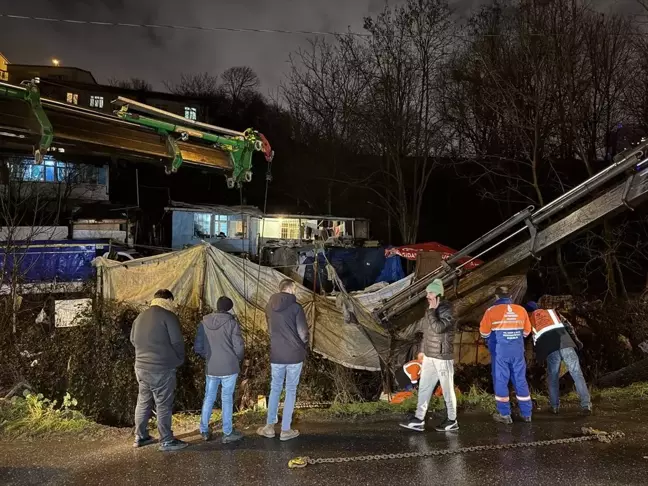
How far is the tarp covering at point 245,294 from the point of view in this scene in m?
8.09

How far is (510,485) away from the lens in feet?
13.5

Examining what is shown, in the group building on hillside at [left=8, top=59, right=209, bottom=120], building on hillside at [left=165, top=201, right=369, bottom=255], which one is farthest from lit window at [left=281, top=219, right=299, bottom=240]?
building on hillside at [left=8, top=59, right=209, bottom=120]

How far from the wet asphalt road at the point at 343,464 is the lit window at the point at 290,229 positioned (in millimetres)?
21287

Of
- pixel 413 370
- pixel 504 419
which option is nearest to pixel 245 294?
pixel 413 370

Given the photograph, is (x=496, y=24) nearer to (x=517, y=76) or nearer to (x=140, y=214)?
(x=517, y=76)

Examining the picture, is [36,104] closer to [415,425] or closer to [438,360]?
[438,360]

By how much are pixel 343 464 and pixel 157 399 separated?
2.07m

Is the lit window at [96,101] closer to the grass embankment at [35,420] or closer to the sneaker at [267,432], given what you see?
the grass embankment at [35,420]

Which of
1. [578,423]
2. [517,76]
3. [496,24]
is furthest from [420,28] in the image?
[578,423]

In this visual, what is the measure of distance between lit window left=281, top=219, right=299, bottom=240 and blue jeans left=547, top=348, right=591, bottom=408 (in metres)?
20.7

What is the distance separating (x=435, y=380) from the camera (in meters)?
5.72

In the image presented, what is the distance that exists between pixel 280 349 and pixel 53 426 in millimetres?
2865

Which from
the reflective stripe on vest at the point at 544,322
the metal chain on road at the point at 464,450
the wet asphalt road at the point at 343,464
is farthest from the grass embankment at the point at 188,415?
the metal chain on road at the point at 464,450

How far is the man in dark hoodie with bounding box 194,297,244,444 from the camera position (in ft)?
17.1
